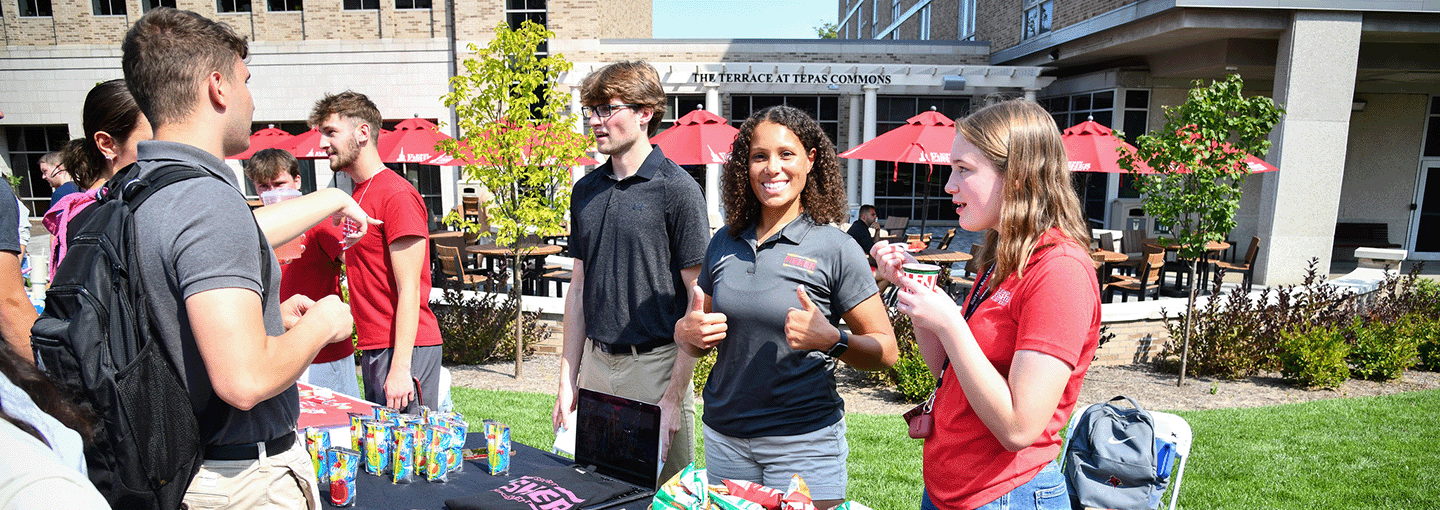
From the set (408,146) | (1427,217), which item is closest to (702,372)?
(408,146)

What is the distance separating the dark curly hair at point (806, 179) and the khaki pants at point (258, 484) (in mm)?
1529

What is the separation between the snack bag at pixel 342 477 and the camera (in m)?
2.44

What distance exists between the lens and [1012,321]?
6.35 feet

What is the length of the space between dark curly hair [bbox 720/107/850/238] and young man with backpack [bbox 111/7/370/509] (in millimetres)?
1429

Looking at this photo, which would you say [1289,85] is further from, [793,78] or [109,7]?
[109,7]

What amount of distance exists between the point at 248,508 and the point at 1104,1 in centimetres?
1716

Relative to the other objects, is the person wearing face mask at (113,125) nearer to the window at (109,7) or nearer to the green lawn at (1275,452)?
the green lawn at (1275,452)

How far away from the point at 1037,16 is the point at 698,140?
11.9m

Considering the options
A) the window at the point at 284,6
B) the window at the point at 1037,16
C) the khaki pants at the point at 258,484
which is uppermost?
the window at the point at 284,6

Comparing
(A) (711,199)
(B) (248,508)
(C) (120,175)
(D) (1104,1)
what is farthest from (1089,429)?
(A) (711,199)

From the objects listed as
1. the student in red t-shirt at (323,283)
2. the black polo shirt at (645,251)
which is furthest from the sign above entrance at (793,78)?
the black polo shirt at (645,251)

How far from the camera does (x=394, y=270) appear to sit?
3359mm

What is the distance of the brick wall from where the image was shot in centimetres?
802

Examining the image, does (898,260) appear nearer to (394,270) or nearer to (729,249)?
(729,249)
